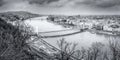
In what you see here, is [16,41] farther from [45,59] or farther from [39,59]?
[45,59]

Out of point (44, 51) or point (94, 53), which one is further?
point (44, 51)

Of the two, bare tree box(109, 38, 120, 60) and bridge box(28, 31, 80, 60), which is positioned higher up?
bare tree box(109, 38, 120, 60)

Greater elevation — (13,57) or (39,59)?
(13,57)

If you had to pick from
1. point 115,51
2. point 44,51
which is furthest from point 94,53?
point 44,51

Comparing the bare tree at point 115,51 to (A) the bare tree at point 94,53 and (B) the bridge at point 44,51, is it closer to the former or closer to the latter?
(A) the bare tree at point 94,53

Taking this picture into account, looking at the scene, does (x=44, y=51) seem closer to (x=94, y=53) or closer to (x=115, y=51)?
(x=94, y=53)

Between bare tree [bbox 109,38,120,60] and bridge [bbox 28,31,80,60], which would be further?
bridge [bbox 28,31,80,60]

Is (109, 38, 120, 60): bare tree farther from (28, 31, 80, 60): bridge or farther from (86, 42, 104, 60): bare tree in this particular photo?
(28, 31, 80, 60): bridge

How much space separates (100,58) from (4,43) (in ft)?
20.9

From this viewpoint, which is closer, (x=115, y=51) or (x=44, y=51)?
(x=115, y=51)

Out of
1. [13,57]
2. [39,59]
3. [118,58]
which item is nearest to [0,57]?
[13,57]

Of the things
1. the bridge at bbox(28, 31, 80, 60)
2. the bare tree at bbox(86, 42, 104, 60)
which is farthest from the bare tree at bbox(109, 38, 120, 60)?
the bridge at bbox(28, 31, 80, 60)

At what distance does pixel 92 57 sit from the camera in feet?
23.5

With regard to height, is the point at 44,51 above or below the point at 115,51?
below
